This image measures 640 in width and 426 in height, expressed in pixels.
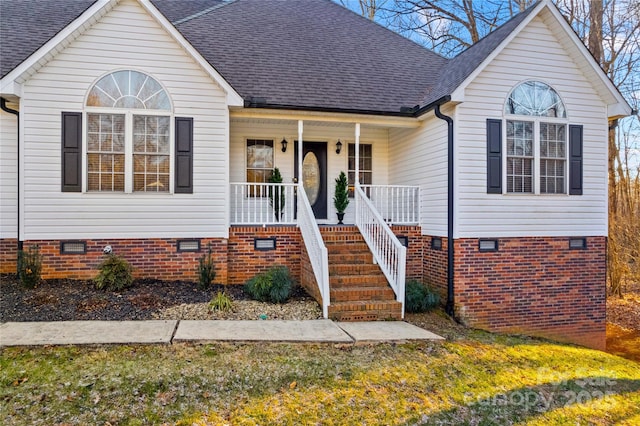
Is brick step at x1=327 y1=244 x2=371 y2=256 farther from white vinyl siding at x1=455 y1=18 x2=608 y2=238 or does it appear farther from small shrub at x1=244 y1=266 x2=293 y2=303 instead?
white vinyl siding at x1=455 y1=18 x2=608 y2=238

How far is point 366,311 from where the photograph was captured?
22.5 ft

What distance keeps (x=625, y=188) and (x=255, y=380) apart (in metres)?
17.7

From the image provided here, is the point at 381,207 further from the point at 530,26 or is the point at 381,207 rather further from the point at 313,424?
the point at 313,424

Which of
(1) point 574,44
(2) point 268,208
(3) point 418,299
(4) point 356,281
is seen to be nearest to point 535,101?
(1) point 574,44

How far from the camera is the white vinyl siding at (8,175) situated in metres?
8.17

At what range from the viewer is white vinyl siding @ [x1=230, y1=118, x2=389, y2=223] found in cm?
996

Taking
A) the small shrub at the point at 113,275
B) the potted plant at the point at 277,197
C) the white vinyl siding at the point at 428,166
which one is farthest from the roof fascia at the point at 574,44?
the small shrub at the point at 113,275

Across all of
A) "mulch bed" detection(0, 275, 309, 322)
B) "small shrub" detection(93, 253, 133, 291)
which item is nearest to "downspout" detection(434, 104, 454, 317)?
"mulch bed" detection(0, 275, 309, 322)

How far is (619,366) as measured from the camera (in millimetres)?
6578

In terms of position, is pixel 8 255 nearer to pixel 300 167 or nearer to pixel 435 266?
pixel 300 167

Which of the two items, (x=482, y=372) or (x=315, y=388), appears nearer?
(x=315, y=388)

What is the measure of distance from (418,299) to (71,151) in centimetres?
693

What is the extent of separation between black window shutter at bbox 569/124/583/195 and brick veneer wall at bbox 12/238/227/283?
24.0ft

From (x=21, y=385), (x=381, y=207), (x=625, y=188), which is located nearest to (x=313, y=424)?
(x=21, y=385)
